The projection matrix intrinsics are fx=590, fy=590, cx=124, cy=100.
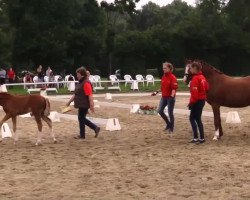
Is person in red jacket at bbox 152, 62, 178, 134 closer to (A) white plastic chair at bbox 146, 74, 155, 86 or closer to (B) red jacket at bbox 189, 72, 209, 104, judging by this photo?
(B) red jacket at bbox 189, 72, 209, 104

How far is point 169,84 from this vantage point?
15.3 meters

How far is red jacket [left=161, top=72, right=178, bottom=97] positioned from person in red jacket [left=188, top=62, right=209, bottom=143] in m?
1.51

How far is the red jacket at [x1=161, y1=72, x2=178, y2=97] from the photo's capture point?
15.2 metres

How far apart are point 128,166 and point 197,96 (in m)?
3.42

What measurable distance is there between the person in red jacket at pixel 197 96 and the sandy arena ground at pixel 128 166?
0.45 metres

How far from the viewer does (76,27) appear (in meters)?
60.6

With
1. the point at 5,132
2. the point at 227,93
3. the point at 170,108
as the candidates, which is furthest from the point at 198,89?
the point at 5,132

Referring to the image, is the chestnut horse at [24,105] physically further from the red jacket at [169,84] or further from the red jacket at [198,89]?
the red jacket at [198,89]

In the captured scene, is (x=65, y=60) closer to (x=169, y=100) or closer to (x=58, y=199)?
(x=169, y=100)

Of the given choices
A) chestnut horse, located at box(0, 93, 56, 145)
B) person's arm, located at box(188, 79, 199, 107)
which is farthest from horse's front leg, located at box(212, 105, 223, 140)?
chestnut horse, located at box(0, 93, 56, 145)

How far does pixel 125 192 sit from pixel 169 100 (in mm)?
7057

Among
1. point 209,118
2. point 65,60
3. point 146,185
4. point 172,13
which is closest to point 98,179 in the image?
point 146,185

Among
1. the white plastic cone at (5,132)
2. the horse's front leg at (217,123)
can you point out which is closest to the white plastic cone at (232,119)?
the horse's front leg at (217,123)

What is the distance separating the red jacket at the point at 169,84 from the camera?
50.0ft
